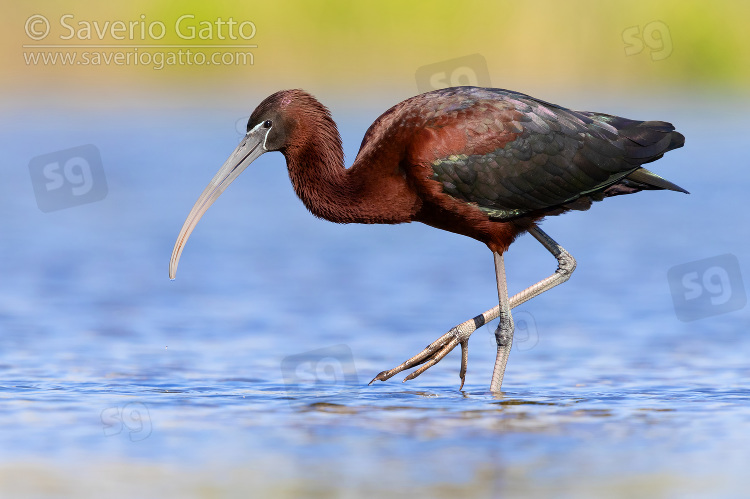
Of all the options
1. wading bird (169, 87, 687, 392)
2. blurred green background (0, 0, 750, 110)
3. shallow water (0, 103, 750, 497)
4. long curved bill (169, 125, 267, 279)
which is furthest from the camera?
blurred green background (0, 0, 750, 110)

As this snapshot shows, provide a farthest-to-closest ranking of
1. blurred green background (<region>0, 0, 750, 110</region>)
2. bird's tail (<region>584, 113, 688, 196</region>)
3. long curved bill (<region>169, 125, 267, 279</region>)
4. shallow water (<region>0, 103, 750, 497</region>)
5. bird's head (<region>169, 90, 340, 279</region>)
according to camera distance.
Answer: blurred green background (<region>0, 0, 750, 110</region>), bird's tail (<region>584, 113, 688, 196</region>), long curved bill (<region>169, 125, 267, 279</region>), bird's head (<region>169, 90, 340, 279</region>), shallow water (<region>0, 103, 750, 497</region>)

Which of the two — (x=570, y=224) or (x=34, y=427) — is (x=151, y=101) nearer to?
(x=570, y=224)

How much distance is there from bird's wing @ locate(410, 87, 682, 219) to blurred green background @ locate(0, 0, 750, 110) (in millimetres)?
11450

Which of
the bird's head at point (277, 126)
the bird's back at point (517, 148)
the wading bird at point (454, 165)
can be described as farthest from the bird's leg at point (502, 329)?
the bird's head at point (277, 126)

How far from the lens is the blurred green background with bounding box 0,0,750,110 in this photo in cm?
2047

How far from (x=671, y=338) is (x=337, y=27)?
12.5 metres

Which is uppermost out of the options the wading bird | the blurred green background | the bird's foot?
the blurred green background

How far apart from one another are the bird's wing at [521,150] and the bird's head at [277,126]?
2.31ft

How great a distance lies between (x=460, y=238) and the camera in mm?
14719

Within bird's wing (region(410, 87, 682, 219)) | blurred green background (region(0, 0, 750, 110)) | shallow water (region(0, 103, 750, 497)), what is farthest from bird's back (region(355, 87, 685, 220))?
blurred green background (region(0, 0, 750, 110))

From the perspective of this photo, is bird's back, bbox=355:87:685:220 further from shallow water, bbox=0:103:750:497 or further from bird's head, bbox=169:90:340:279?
shallow water, bbox=0:103:750:497

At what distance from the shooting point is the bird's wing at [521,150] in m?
8.10

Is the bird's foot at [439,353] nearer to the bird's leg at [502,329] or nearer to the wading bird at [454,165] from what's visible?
the wading bird at [454,165]

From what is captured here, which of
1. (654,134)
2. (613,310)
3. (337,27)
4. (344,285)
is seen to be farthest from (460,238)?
(337,27)
